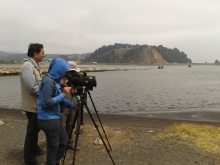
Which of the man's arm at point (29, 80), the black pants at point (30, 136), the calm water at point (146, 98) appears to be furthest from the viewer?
the calm water at point (146, 98)

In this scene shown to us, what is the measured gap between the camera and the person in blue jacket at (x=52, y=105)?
3.34 metres

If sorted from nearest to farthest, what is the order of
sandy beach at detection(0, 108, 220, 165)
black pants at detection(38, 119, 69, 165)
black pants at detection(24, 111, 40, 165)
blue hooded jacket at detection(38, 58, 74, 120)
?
blue hooded jacket at detection(38, 58, 74, 120) < black pants at detection(38, 119, 69, 165) < black pants at detection(24, 111, 40, 165) < sandy beach at detection(0, 108, 220, 165)

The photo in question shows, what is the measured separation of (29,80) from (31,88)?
132mm

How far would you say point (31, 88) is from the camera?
3.71 meters

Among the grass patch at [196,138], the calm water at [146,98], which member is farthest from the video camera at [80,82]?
the calm water at [146,98]

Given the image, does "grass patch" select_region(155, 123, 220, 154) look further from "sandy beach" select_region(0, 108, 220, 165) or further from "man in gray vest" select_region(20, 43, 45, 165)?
"man in gray vest" select_region(20, 43, 45, 165)

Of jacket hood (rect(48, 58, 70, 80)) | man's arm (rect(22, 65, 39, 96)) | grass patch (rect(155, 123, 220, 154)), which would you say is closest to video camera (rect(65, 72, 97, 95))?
jacket hood (rect(48, 58, 70, 80))

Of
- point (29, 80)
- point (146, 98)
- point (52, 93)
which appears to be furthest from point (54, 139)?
point (146, 98)

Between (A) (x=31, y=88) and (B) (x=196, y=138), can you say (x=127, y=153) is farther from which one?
(A) (x=31, y=88)

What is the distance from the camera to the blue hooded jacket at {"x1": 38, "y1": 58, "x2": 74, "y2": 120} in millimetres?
3330

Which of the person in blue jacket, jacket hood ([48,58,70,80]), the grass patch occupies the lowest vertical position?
the grass patch

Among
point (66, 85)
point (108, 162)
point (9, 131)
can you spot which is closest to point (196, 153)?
point (108, 162)

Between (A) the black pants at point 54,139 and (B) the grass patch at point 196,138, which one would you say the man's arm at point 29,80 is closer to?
(A) the black pants at point 54,139

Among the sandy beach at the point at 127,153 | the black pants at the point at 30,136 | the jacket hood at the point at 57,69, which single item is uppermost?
the jacket hood at the point at 57,69
